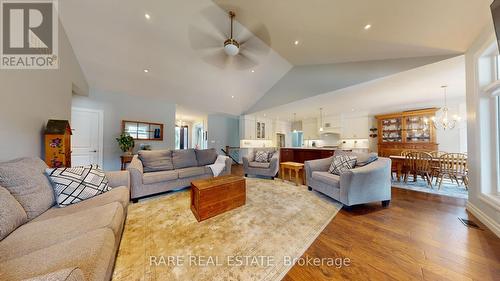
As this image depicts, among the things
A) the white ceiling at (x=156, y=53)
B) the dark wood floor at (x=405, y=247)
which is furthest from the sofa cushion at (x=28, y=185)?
the white ceiling at (x=156, y=53)

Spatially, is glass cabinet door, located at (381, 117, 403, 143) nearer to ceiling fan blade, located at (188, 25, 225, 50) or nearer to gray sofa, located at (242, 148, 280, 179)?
gray sofa, located at (242, 148, 280, 179)

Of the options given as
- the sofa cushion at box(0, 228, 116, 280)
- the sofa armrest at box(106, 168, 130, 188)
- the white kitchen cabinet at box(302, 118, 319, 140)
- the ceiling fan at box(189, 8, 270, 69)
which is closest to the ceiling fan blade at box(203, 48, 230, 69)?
the ceiling fan at box(189, 8, 270, 69)

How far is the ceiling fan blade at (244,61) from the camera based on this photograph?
3.70 metres

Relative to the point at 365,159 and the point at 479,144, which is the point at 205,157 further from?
the point at 479,144

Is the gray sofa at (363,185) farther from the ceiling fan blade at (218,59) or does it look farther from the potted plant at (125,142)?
the potted plant at (125,142)

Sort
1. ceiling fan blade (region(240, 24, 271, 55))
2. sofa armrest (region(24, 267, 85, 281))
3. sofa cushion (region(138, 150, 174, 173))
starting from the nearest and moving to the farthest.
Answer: sofa armrest (region(24, 267, 85, 281)) → ceiling fan blade (region(240, 24, 271, 55)) → sofa cushion (region(138, 150, 174, 173))

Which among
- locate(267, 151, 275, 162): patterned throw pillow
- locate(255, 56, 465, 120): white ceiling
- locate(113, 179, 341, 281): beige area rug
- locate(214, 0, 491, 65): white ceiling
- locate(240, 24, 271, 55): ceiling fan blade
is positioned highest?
locate(240, 24, 271, 55): ceiling fan blade

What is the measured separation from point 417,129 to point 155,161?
816 cm

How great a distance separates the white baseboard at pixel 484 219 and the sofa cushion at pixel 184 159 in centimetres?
451

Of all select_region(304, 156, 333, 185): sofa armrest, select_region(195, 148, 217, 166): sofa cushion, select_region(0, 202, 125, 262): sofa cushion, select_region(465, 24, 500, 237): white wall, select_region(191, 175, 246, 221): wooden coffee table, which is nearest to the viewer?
select_region(0, 202, 125, 262): sofa cushion

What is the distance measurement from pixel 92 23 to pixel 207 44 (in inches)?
76.4

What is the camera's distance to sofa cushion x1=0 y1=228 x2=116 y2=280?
74 centimetres

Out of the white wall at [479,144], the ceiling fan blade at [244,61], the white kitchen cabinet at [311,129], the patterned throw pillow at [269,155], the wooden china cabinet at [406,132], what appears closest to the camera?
the white wall at [479,144]

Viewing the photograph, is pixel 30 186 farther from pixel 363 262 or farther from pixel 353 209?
pixel 353 209
